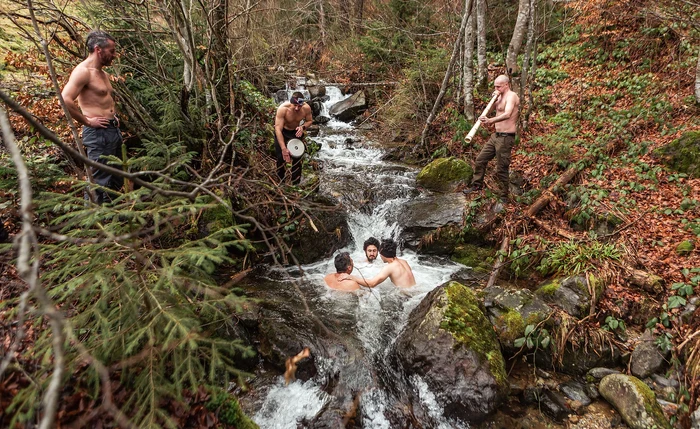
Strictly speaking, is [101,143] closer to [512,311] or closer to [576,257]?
[512,311]

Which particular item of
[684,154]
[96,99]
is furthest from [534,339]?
[96,99]

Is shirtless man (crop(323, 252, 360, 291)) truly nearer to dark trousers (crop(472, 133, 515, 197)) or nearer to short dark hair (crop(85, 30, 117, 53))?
dark trousers (crop(472, 133, 515, 197))

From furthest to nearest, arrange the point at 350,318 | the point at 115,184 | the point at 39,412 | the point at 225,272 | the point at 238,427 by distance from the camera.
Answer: the point at 225,272, the point at 350,318, the point at 115,184, the point at 238,427, the point at 39,412

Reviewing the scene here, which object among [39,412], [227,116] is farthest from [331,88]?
[39,412]

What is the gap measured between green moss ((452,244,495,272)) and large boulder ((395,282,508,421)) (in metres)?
1.88

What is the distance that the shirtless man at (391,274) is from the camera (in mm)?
5484

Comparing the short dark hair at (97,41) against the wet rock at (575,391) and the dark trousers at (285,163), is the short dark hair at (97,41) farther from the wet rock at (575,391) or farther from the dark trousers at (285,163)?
the wet rock at (575,391)

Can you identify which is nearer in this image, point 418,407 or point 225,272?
point 418,407

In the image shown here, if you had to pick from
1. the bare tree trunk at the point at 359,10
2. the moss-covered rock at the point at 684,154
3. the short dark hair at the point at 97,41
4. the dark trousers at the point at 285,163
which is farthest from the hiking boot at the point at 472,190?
the bare tree trunk at the point at 359,10

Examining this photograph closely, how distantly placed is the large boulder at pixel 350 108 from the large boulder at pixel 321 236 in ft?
25.9

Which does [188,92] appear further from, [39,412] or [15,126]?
[39,412]

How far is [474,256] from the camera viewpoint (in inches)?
253

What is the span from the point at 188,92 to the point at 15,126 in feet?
8.53

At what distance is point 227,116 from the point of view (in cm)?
666
